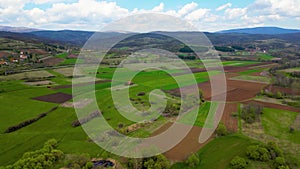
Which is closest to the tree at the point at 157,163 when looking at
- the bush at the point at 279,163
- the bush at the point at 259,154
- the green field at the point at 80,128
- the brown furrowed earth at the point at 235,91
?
the green field at the point at 80,128

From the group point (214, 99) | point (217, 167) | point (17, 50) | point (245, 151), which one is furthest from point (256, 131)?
point (17, 50)

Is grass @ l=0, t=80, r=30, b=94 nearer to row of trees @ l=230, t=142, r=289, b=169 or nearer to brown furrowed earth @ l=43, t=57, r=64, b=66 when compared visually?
brown furrowed earth @ l=43, t=57, r=64, b=66

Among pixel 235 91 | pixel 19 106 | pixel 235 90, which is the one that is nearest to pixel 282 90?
pixel 235 90

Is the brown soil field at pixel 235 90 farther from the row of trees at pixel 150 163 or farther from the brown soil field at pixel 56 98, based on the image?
the row of trees at pixel 150 163

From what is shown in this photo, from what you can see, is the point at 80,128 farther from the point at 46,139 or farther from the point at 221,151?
the point at 221,151

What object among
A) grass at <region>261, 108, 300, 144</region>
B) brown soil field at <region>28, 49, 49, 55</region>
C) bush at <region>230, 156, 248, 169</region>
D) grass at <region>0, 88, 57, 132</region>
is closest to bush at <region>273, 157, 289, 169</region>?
bush at <region>230, 156, 248, 169</region>

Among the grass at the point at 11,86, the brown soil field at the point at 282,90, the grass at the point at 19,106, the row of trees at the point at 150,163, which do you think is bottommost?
the row of trees at the point at 150,163

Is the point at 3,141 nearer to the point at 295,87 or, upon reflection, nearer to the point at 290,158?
the point at 290,158
